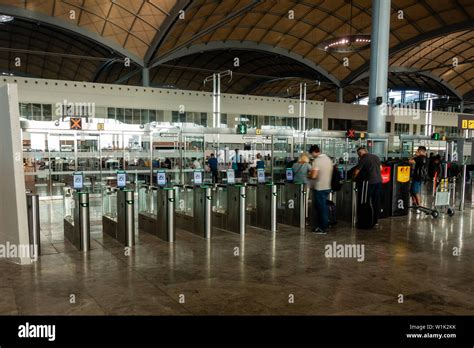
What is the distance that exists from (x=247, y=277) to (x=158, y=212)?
309 cm

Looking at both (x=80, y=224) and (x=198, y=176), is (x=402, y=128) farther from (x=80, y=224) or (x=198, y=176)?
(x=80, y=224)

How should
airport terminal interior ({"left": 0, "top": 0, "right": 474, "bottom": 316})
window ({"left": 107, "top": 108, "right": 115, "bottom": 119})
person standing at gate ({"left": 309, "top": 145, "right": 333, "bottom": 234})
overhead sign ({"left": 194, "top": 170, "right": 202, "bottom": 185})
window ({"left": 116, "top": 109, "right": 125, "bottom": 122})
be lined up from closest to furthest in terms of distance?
airport terminal interior ({"left": 0, "top": 0, "right": 474, "bottom": 316})
person standing at gate ({"left": 309, "top": 145, "right": 333, "bottom": 234})
overhead sign ({"left": 194, "top": 170, "right": 202, "bottom": 185})
window ({"left": 107, "top": 108, "right": 115, "bottom": 119})
window ({"left": 116, "top": 109, "right": 125, "bottom": 122})

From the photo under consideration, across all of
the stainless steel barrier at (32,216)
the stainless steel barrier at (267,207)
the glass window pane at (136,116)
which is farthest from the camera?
the glass window pane at (136,116)

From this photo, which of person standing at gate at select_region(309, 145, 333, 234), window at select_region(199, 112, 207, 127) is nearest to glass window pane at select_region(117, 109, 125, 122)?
window at select_region(199, 112, 207, 127)

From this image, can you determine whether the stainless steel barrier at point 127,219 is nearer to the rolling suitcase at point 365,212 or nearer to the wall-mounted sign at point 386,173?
the rolling suitcase at point 365,212

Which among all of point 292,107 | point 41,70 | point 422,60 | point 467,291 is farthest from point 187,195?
point 41,70

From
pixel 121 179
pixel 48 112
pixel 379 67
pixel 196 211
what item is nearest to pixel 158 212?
pixel 196 211

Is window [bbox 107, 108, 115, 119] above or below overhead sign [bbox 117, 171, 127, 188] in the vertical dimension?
above

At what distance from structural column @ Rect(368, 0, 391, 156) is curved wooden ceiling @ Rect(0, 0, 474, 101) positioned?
840 cm

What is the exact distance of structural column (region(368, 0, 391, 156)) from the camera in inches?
453

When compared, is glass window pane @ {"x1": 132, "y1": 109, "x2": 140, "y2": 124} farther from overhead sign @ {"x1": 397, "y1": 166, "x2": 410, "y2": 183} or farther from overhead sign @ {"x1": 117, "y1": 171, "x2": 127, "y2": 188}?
overhead sign @ {"x1": 397, "y1": 166, "x2": 410, "y2": 183}

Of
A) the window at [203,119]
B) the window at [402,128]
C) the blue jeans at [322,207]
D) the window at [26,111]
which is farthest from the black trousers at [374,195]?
the window at [402,128]

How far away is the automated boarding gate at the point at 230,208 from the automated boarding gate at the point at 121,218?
2131 mm

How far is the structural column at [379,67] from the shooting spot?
37.8 feet
